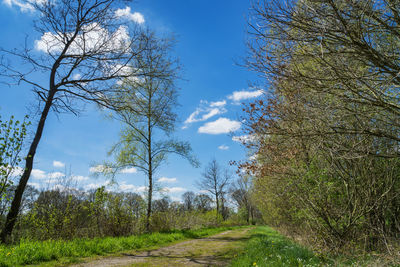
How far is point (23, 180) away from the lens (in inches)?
253

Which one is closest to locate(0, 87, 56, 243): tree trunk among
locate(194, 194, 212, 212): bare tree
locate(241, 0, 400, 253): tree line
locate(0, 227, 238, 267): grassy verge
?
locate(0, 227, 238, 267): grassy verge

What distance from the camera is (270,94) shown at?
6.30 metres

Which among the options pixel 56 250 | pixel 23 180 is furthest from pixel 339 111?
pixel 23 180

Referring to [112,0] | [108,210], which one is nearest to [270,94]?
[112,0]

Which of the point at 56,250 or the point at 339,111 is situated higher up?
the point at 339,111

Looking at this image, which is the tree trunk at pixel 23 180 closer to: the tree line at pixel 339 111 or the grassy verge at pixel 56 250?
the grassy verge at pixel 56 250

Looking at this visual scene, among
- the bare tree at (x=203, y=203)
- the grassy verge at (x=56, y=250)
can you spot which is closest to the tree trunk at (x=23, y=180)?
the grassy verge at (x=56, y=250)

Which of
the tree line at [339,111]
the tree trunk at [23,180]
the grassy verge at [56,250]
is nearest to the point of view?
the tree line at [339,111]

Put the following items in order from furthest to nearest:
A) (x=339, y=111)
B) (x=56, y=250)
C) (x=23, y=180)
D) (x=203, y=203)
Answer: (x=203, y=203) < (x=23, y=180) < (x=56, y=250) < (x=339, y=111)

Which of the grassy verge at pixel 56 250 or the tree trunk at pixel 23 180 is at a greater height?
the tree trunk at pixel 23 180

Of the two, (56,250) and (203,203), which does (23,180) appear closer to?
(56,250)

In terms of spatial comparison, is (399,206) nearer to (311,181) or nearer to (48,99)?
(311,181)

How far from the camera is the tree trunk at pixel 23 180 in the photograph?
5.91 m

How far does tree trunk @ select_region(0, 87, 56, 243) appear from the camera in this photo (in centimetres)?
591
